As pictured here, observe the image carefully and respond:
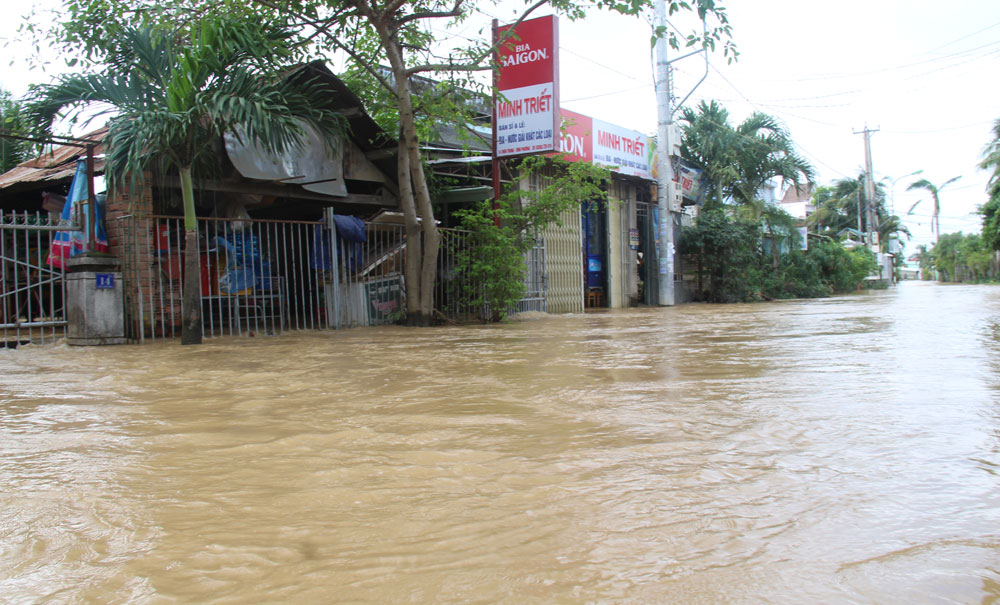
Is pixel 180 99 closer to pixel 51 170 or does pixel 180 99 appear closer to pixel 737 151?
pixel 51 170

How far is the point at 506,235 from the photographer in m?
10.8

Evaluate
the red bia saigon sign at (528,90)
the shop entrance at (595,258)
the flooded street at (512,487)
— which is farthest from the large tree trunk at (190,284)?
the shop entrance at (595,258)

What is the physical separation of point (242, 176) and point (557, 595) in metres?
8.97

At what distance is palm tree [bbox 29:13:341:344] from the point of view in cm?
713

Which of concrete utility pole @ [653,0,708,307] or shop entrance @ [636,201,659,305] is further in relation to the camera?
shop entrance @ [636,201,659,305]

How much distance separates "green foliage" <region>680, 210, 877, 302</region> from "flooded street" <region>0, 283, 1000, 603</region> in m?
13.9

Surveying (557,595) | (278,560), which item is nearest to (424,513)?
(278,560)

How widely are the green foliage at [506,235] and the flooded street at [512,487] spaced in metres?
6.01

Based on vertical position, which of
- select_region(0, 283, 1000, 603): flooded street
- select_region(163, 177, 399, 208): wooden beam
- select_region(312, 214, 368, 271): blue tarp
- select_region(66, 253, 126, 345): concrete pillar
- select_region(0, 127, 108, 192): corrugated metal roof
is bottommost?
select_region(0, 283, 1000, 603): flooded street

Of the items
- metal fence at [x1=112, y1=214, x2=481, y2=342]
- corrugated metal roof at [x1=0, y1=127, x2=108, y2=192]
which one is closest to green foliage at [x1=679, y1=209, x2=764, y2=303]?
metal fence at [x1=112, y1=214, x2=481, y2=342]

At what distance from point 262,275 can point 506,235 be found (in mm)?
3654

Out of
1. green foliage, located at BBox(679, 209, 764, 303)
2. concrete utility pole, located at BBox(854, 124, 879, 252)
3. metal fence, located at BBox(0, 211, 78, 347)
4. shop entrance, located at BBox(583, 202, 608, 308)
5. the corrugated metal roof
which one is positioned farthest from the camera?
concrete utility pole, located at BBox(854, 124, 879, 252)

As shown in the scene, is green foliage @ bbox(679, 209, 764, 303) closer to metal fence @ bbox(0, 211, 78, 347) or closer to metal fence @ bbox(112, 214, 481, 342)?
metal fence @ bbox(112, 214, 481, 342)

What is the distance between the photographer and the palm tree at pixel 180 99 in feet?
23.4
